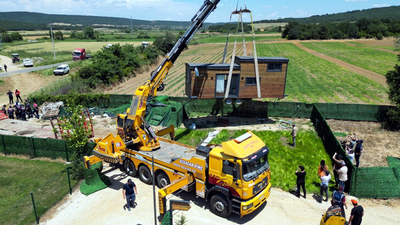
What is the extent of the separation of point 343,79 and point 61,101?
122ft

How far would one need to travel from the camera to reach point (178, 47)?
55.1 feet

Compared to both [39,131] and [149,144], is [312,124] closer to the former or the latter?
[149,144]

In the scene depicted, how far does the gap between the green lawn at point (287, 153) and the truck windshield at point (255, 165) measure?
Answer: 3532 millimetres

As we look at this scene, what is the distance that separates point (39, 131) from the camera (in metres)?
21.5

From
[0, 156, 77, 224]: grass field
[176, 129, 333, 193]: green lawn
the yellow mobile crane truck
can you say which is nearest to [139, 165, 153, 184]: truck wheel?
the yellow mobile crane truck

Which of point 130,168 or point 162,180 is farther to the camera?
point 130,168

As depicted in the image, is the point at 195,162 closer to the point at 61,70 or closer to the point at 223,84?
the point at 223,84

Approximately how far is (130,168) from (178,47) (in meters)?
7.47

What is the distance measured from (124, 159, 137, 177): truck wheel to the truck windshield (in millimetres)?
6723

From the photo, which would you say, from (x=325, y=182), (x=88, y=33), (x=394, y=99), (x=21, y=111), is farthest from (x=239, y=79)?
(x=88, y=33)

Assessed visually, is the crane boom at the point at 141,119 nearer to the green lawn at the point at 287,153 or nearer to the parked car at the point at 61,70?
the green lawn at the point at 287,153

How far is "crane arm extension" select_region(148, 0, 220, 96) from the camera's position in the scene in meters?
15.8

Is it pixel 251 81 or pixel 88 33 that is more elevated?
pixel 88 33

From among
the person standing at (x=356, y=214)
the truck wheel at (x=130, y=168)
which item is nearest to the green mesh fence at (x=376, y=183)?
the person standing at (x=356, y=214)
